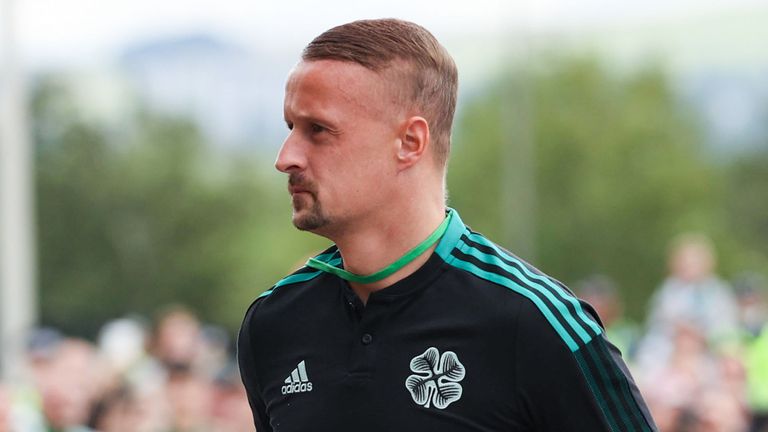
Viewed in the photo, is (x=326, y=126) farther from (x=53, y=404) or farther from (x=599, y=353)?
(x=53, y=404)

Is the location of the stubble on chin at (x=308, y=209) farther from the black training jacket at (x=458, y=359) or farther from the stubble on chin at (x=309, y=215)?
the black training jacket at (x=458, y=359)

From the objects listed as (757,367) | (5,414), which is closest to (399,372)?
(5,414)

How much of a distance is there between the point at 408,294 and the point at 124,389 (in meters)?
5.42

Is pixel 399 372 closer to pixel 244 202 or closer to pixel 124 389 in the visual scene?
pixel 124 389

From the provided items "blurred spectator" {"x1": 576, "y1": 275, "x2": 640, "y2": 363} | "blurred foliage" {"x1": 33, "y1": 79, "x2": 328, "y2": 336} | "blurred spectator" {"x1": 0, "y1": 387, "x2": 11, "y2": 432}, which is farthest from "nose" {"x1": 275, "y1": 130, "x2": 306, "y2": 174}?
"blurred foliage" {"x1": 33, "y1": 79, "x2": 328, "y2": 336}

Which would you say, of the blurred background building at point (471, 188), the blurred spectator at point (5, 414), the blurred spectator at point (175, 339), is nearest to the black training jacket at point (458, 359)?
the blurred spectator at point (5, 414)

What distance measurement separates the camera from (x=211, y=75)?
148 m

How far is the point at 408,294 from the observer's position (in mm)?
3049

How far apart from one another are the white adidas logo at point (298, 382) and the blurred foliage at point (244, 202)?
51070 mm

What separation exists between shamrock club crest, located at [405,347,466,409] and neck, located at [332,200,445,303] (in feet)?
0.67

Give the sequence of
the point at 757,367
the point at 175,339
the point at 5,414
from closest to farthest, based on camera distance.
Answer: the point at 5,414
the point at 757,367
the point at 175,339

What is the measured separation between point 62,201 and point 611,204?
72.5ft

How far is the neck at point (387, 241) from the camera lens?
304 centimetres

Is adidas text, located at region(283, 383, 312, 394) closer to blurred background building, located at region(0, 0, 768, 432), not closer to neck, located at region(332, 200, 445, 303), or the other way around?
neck, located at region(332, 200, 445, 303)
